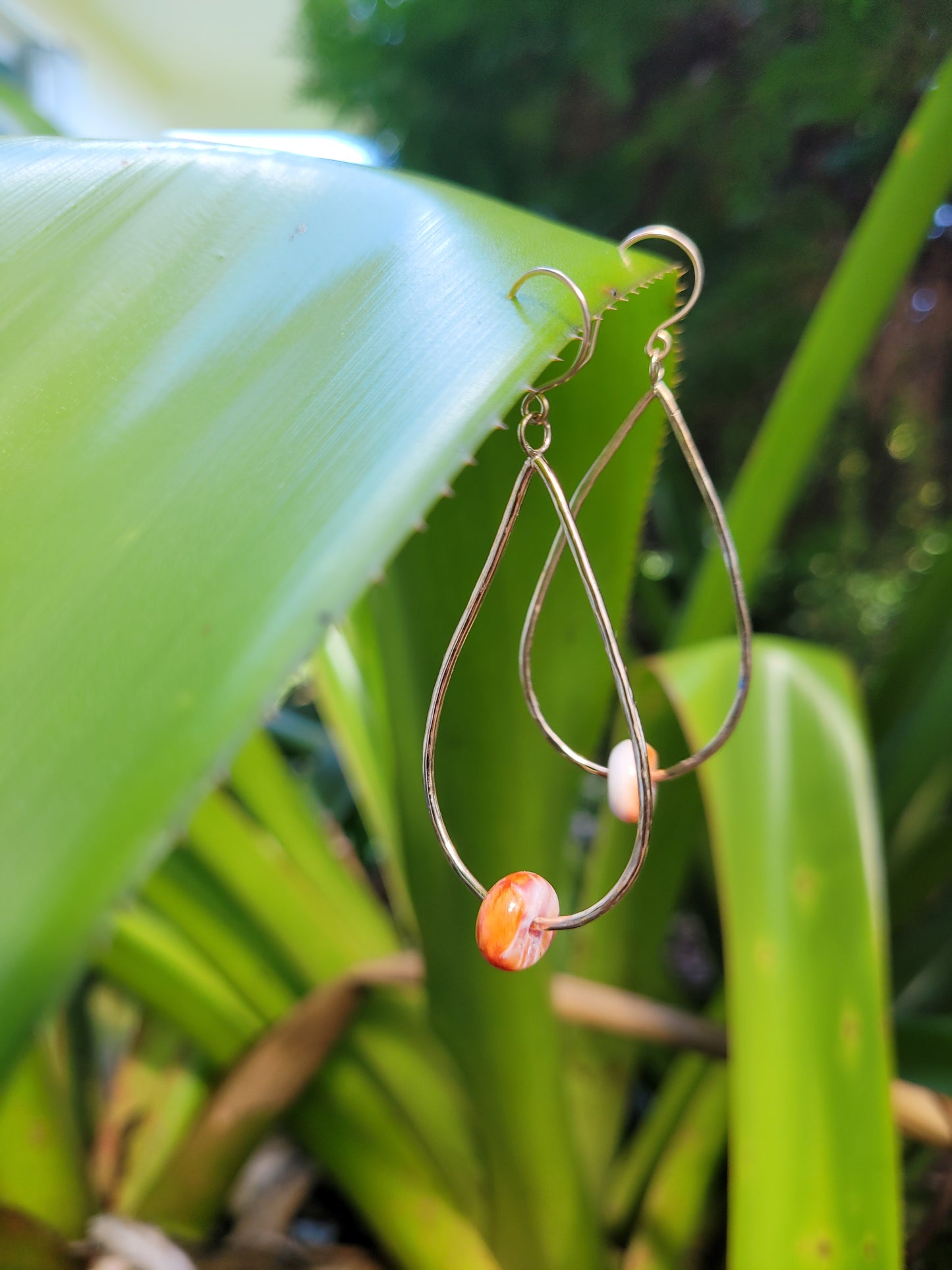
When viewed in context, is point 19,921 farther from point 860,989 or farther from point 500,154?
point 500,154

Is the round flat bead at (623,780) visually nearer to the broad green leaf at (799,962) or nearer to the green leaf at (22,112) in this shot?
the broad green leaf at (799,962)

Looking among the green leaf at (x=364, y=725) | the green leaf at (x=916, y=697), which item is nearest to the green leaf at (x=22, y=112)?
the green leaf at (x=364, y=725)

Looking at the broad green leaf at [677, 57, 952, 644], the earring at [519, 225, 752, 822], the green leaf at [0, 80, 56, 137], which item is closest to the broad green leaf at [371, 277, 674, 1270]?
the earring at [519, 225, 752, 822]

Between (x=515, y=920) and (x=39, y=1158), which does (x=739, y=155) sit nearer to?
(x=515, y=920)

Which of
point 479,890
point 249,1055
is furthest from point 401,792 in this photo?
point 249,1055

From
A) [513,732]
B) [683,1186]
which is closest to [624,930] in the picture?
[683,1186]

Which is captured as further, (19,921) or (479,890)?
(479,890)
